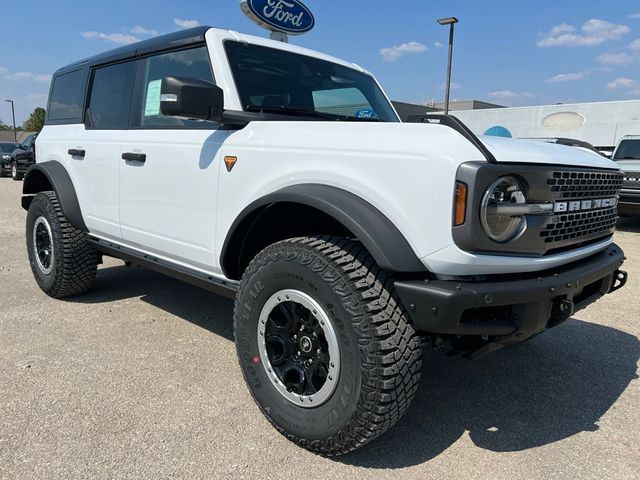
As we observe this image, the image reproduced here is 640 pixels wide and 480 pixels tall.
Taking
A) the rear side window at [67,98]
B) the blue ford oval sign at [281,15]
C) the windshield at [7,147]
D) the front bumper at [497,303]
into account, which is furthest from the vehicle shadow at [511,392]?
the windshield at [7,147]

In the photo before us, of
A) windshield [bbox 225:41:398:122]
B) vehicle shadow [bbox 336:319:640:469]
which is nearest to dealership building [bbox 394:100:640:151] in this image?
windshield [bbox 225:41:398:122]

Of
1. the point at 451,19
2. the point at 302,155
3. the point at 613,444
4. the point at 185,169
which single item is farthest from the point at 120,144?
the point at 451,19

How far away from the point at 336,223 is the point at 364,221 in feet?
1.50

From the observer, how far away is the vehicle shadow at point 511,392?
2506 millimetres

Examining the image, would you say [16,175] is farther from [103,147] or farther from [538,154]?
[538,154]

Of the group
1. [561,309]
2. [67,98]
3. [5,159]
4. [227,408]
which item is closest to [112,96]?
[67,98]

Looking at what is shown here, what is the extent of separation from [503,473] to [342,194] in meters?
1.41

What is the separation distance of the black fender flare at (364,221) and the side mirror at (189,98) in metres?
0.57

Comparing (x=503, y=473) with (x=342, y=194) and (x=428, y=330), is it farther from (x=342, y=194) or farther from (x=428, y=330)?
(x=342, y=194)

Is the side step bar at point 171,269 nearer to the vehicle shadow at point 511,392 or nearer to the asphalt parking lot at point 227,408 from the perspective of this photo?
the asphalt parking lot at point 227,408

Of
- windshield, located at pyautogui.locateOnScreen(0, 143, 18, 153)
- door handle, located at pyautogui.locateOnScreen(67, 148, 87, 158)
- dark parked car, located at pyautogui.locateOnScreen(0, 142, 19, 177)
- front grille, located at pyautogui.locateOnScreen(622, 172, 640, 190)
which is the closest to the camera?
door handle, located at pyautogui.locateOnScreen(67, 148, 87, 158)

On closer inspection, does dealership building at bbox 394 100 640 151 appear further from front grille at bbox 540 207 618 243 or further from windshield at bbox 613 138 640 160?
front grille at bbox 540 207 618 243

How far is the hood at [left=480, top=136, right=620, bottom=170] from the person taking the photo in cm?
202

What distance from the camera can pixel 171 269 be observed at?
329 cm
